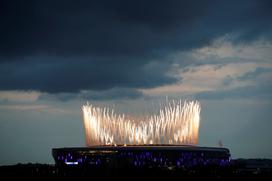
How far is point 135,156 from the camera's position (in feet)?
516

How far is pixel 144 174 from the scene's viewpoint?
138125mm

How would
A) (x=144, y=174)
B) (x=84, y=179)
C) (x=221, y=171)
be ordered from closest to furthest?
(x=84, y=179), (x=144, y=174), (x=221, y=171)

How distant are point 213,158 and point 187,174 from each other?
Answer: 3042 cm

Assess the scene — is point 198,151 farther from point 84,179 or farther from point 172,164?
point 84,179

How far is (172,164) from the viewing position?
160 meters

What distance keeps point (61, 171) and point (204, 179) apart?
45514 millimetres

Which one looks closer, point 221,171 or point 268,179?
point 268,179

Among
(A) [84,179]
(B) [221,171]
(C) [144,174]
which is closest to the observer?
(A) [84,179]

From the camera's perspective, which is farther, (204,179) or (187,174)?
(187,174)

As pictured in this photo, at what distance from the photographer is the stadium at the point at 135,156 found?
156 meters

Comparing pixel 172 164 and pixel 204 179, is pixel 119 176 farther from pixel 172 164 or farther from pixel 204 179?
pixel 172 164

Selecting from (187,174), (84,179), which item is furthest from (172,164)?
(84,179)

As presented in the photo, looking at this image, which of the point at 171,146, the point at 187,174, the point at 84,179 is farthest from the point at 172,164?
the point at 84,179

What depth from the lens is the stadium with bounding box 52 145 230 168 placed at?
15588 centimetres
